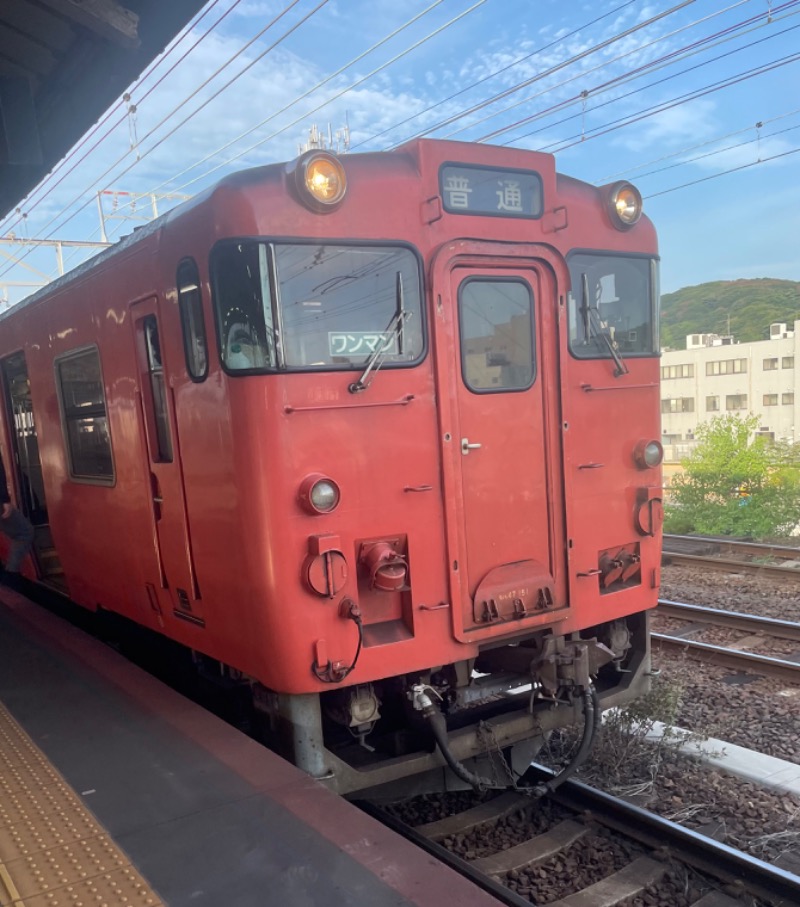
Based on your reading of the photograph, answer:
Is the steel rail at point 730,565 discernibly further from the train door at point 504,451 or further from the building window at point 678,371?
the building window at point 678,371

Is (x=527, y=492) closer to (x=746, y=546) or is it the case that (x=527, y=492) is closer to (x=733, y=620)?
(x=733, y=620)

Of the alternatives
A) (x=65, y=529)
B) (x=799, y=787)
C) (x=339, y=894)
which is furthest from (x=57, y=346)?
(x=799, y=787)

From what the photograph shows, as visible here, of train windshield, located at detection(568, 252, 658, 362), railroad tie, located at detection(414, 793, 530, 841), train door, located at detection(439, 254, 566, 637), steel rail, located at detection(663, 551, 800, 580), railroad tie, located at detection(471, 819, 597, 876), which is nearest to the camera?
railroad tie, located at detection(471, 819, 597, 876)

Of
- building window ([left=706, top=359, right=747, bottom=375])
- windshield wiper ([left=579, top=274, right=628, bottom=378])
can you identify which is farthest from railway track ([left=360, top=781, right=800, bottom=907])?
building window ([left=706, top=359, right=747, bottom=375])

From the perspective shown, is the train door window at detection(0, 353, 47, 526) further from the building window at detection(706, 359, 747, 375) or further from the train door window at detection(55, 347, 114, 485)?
the building window at detection(706, 359, 747, 375)

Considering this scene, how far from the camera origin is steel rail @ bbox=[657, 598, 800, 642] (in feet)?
24.0

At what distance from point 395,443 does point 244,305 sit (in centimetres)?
94

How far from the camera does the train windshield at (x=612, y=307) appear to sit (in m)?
4.26

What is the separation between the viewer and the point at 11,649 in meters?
5.70

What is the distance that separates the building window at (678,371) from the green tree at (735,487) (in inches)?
1285

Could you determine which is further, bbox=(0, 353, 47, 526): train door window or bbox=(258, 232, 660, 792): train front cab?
bbox=(0, 353, 47, 526): train door window

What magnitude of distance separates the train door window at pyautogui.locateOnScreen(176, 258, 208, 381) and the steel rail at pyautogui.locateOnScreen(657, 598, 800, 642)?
617 centimetres

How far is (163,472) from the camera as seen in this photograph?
14.1ft

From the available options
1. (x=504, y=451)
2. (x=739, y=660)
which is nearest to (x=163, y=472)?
(x=504, y=451)
